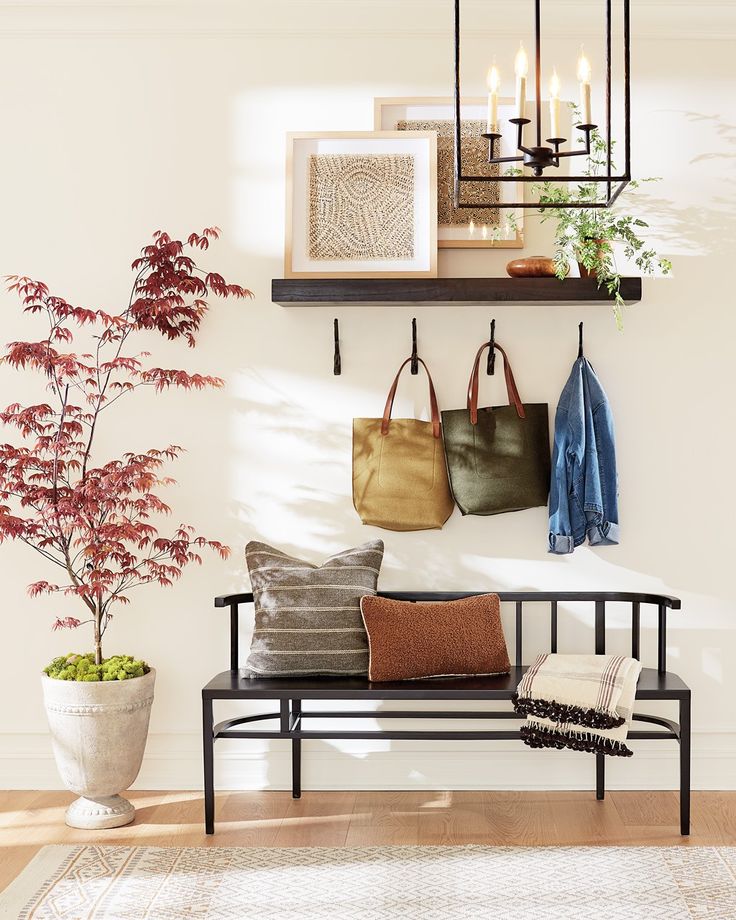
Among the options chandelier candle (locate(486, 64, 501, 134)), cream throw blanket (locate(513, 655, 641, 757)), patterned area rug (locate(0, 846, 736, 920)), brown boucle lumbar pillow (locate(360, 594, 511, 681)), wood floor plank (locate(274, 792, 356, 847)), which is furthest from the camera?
brown boucle lumbar pillow (locate(360, 594, 511, 681))

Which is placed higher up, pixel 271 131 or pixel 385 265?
pixel 271 131

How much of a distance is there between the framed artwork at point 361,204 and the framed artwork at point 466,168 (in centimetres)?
8

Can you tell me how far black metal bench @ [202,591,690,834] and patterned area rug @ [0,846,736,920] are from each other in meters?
0.30

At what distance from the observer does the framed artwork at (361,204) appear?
137 inches

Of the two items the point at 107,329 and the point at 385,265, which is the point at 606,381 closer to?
the point at 385,265

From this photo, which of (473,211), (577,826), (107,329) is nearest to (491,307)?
(473,211)

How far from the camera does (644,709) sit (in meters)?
3.51

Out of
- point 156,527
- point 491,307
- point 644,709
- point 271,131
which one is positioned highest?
point 271,131

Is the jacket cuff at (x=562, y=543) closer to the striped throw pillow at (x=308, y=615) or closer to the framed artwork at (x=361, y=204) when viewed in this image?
the striped throw pillow at (x=308, y=615)

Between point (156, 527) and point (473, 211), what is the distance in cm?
169

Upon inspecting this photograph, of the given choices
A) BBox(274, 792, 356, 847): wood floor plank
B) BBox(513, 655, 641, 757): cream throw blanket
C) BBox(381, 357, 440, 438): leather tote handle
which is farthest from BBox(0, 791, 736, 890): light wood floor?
BBox(381, 357, 440, 438): leather tote handle

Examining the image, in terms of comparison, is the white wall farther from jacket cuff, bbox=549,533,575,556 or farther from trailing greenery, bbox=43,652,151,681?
trailing greenery, bbox=43,652,151,681

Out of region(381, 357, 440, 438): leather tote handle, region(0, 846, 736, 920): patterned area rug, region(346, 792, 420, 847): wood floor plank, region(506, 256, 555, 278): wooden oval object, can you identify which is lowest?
region(346, 792, 420, 847): wood floor plank

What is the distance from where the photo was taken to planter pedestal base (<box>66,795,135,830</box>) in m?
3.20
